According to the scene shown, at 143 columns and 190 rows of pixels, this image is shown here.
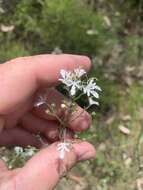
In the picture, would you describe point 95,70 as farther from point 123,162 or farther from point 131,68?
point 123,162

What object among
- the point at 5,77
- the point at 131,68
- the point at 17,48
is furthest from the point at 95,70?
the point at 5,77

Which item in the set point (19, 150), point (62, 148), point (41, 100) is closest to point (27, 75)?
point (41, 100)

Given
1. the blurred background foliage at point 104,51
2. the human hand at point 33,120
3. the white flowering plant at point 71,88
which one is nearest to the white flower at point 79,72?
the white flowering plant at point 71,88

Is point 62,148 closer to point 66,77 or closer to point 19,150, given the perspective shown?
point 66,77

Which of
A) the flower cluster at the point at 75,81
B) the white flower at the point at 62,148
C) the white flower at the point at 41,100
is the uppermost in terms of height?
the flower cluster at the point at 75,81

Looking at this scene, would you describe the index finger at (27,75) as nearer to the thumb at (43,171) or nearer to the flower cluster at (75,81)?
the flower cluster at (75,81)

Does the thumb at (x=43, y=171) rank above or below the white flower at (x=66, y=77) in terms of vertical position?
below
